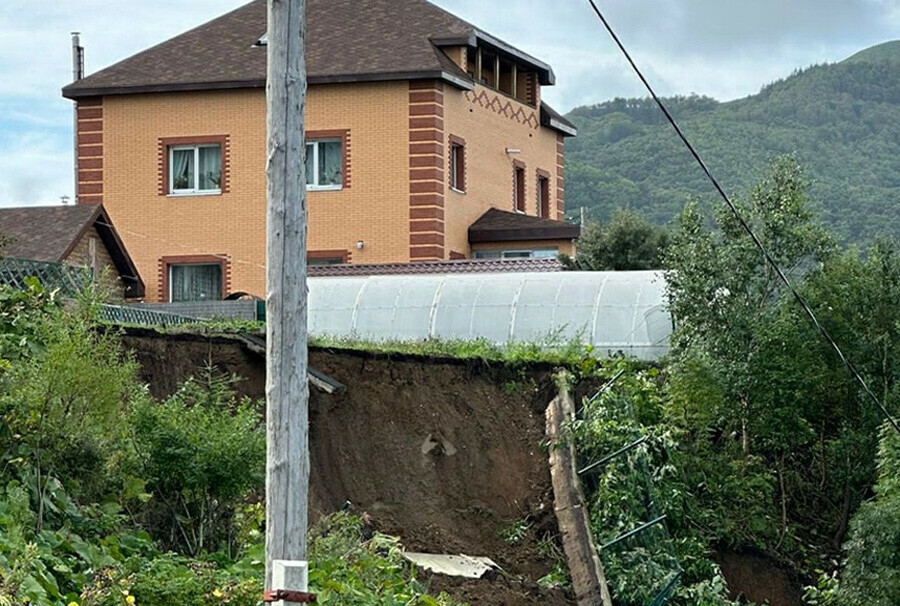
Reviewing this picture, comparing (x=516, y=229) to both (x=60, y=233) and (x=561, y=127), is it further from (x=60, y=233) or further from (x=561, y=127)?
(x=60, y=233)

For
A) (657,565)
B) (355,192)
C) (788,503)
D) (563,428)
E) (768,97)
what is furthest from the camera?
(768,97)

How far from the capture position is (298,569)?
1207 centimetres

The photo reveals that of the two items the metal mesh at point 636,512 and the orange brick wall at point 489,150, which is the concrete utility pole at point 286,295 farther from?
the orange brick wall at point 489,150

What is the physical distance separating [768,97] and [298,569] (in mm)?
104990

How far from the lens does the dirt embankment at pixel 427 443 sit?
24.6 metres

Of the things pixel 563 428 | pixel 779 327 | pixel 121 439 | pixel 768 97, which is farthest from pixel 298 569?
pixel 768 97

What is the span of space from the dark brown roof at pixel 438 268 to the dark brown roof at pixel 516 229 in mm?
4030

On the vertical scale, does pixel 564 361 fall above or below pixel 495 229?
below

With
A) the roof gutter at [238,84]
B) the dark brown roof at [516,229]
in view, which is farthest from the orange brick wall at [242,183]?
the dark brown roof at [516,229]

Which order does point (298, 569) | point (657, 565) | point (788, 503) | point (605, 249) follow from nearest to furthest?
point (298, 569), point (657, 565), point (788, 503), point (605, 249)

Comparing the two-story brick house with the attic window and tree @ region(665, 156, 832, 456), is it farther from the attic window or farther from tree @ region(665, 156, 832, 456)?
tree @ region(665, 156, 832, 456)

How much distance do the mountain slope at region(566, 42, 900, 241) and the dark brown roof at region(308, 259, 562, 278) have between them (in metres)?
31.8

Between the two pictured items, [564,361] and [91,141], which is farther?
[91,141]

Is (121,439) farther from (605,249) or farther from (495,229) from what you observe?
(605,249)
